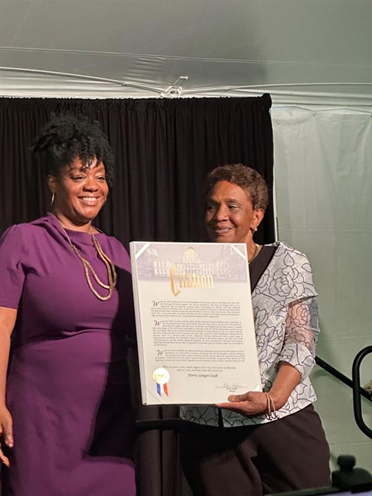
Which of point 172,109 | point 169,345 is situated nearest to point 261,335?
point 169,345

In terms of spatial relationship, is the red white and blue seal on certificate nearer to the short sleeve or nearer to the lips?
the short sleeve

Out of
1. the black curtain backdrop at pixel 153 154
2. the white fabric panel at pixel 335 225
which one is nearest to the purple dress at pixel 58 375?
the black curtain backdrop at pixel 153 154

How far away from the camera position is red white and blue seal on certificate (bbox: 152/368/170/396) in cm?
181

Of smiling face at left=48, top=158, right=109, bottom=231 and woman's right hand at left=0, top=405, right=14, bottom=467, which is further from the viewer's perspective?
smiling face at left=48, top=158, right=109, bottom=231

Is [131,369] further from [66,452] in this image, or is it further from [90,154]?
[90,154]

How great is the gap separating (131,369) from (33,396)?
0.29 metres

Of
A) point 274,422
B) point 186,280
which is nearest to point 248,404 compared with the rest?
point 274,422

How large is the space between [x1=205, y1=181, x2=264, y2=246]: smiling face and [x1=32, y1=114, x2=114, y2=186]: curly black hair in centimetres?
35

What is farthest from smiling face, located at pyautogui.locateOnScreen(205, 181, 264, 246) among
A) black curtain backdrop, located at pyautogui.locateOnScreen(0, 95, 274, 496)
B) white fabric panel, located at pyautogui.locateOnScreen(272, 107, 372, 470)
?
white fabric panel, located at pyautogui.locateOnScreen(272, 107, 372, 470)

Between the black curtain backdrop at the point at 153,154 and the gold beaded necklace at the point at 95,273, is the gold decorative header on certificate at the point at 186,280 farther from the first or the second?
the black curtain backdrop at the point at 153,154

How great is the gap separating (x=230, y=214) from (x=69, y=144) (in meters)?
0.51

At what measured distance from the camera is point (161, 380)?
1820 mm

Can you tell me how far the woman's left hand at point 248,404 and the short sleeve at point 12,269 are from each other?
1.97 ft
